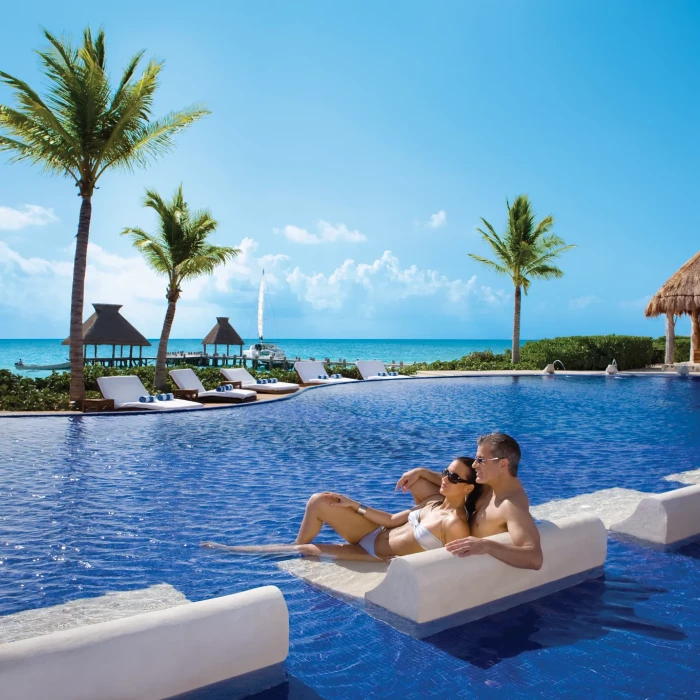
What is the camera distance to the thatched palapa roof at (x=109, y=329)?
2972 centimetres

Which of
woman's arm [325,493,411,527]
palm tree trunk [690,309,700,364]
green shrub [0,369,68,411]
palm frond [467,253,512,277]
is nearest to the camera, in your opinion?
woman's arm [325,493,411,527]

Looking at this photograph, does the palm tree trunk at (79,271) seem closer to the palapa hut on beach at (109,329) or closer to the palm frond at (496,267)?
the palapa hut on beach at (109,329)

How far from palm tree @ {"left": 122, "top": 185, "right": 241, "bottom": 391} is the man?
14267 millimetres

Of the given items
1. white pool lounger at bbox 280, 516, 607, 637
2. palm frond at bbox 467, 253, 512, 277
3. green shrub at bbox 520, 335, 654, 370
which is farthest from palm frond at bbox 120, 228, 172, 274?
palm frond at bbox 467, 253, 512, 277

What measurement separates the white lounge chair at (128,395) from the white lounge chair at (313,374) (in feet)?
22.2

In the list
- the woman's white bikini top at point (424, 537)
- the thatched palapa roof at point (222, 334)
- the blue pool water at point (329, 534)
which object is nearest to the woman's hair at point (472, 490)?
the woman's white bikini top at point (424, 537)

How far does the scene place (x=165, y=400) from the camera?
567 inches

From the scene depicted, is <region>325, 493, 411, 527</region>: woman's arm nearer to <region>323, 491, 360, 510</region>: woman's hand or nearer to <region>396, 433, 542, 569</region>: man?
<region>323, 491, 360, 510</region>: woman's hand

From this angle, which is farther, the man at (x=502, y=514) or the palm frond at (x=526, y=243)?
Result: the palm frond at (x=526, y=243)

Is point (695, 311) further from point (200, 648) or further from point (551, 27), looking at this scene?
point (200, 648)

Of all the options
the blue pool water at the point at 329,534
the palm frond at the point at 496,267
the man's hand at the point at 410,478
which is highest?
the palm frond at the point at 496,267

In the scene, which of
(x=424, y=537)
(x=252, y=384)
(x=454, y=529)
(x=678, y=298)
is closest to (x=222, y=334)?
(x=252, y=384)

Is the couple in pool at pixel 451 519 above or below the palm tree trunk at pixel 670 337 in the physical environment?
below

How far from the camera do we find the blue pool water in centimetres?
332
